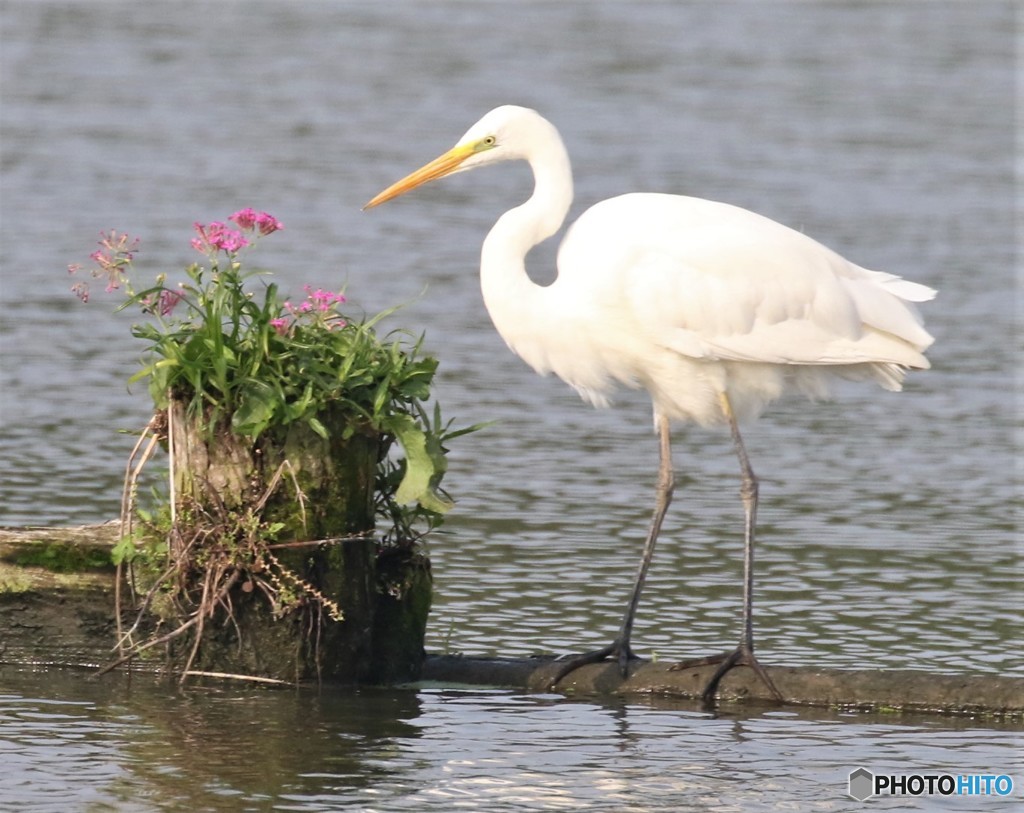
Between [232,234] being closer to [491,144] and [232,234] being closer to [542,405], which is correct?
[491,144]

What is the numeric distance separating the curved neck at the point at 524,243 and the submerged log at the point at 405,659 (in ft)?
4.01

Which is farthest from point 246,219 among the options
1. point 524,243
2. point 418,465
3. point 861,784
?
point 861,784

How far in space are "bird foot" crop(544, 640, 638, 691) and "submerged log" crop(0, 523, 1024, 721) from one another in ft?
0.09

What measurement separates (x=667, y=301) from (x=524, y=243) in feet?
2.20

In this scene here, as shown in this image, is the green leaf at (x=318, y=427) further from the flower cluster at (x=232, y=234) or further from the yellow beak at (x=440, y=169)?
the yellow beak at (x=440, y=169)

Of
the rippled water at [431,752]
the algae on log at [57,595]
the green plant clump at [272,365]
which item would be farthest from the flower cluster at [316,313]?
the rippled water at [431,752]

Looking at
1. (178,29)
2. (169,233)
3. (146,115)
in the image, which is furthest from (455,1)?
(169,233)

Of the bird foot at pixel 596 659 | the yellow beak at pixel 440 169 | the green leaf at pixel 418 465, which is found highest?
the yellow beak at pixel 440 169

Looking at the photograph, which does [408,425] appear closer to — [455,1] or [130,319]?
[130,319]

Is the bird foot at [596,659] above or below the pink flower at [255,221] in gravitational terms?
below

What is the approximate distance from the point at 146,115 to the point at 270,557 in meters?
19.2

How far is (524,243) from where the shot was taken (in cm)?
882

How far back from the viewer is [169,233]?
19.1m

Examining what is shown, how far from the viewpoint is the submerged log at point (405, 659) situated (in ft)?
26.2
